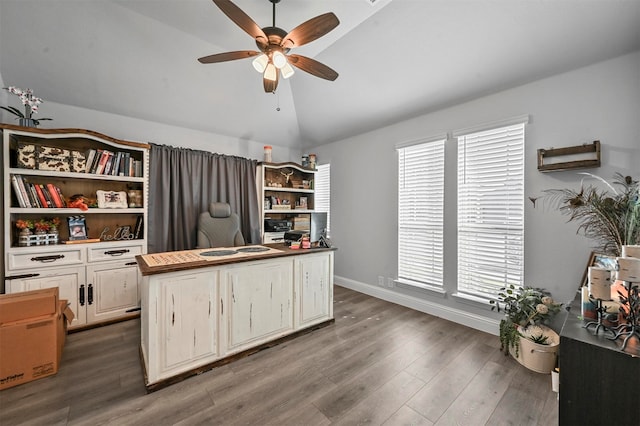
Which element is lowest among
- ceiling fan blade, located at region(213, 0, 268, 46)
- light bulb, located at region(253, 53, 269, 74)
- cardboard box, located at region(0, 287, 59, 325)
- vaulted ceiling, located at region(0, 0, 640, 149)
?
cardboard box, located at region(0, 287, 59, 325)

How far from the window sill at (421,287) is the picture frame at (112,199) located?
360cm

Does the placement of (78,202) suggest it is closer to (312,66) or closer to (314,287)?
(314,287)

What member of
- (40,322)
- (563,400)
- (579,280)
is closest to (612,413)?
(563,400)

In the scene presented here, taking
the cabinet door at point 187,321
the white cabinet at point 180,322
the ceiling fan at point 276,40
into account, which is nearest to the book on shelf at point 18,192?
the white cabinet at point 180,322

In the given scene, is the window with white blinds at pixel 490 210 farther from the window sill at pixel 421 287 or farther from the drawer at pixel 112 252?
the drawer at pixel 112 252

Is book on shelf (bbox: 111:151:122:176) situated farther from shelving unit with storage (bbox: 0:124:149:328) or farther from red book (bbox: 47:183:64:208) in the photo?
red book (bbox: 47:183:64:208)

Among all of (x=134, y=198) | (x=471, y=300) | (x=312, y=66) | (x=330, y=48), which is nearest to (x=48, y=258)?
(x=134, y=198)

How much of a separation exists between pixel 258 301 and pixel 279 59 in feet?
6.59

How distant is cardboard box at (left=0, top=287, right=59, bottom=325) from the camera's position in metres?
1.82

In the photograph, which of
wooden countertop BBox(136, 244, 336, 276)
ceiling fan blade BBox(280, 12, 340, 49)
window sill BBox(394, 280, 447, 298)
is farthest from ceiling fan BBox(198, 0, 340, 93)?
window sill BBox(394, 280, 447, 298)

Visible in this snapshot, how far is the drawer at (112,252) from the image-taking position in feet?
8.85

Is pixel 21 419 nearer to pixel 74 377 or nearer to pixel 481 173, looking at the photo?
pixel 74 377

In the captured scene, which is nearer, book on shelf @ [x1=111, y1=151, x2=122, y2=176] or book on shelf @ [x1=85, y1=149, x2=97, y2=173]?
book on shelf @ [x1=85, y1=149, x2=97, y2=173]

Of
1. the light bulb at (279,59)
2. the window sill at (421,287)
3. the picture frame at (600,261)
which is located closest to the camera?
the picture frame at (600,261)
